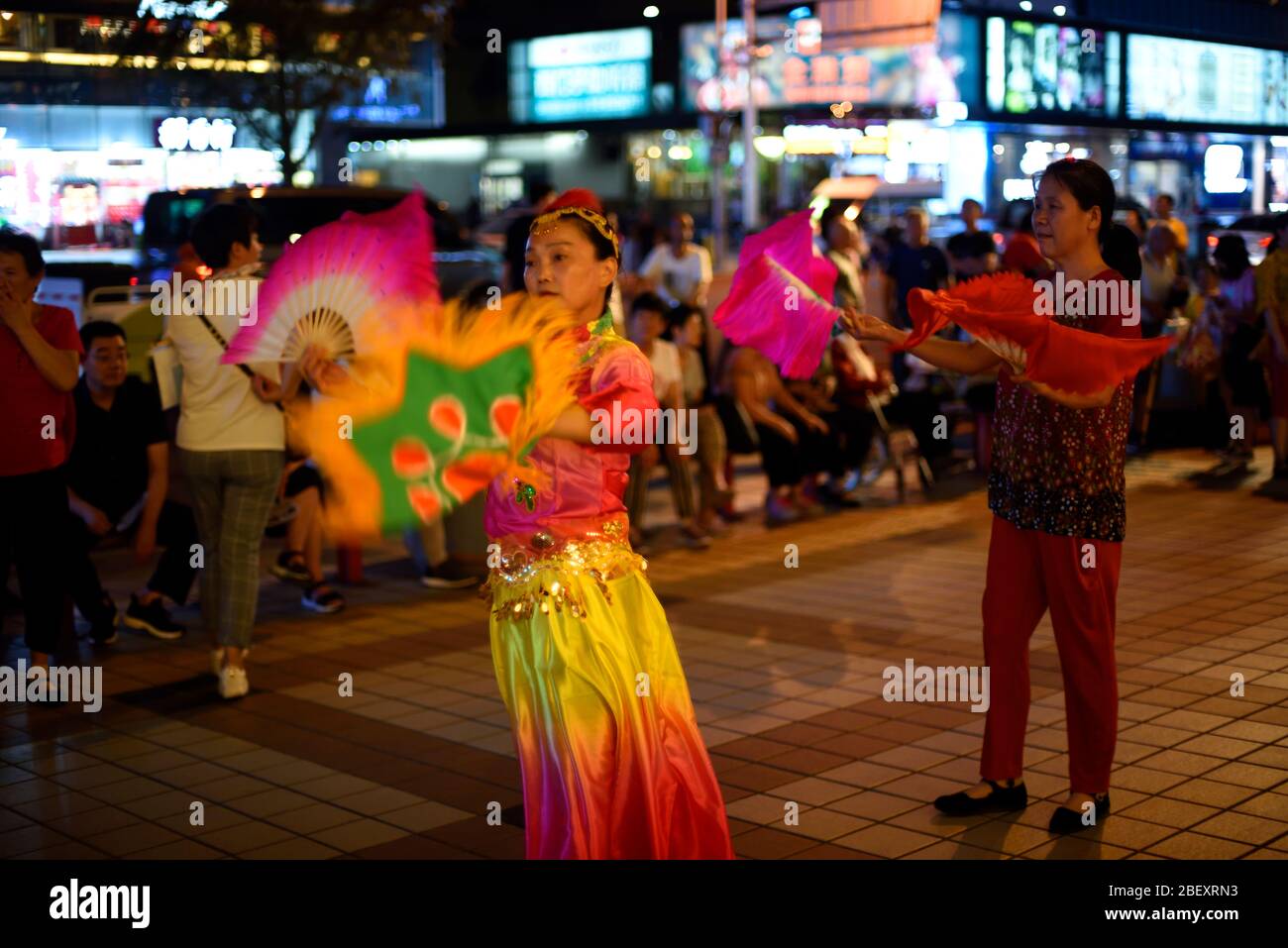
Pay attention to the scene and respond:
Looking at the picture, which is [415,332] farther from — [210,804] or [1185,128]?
[1185,128]

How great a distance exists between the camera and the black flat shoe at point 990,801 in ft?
16.7

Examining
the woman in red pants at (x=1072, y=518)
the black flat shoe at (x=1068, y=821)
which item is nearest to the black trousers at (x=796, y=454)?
the woman in red pants at (x=1072, y=518)

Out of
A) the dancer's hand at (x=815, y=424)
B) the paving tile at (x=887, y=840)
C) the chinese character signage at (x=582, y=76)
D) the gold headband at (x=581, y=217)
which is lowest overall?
the paving tile at (x=887, y=840)

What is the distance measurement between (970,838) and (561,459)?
1924mm

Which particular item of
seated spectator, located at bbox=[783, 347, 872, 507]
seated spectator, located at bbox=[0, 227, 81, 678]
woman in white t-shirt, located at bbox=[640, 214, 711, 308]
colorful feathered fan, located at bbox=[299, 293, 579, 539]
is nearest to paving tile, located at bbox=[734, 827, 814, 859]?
colorful feathered fan, located at bbox=[299, 293, 579, 539]

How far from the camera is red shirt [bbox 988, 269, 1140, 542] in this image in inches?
191

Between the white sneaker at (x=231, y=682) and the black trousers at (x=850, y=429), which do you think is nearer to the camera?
the white sneaker at (x=231, y=682)

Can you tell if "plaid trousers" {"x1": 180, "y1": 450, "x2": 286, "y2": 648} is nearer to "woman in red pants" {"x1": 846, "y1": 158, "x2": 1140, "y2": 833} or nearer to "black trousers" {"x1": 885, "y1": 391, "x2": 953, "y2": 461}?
"woman in red pants" {"x1": 846, "y1": 158, "x2": 1140, "y2": 833}

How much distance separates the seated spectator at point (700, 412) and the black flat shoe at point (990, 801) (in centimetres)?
523

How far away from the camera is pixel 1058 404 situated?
4.89 metres

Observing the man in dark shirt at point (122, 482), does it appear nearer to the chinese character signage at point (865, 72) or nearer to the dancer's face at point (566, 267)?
the dancer's face at point (566, 267)

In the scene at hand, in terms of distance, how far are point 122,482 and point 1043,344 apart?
542cm

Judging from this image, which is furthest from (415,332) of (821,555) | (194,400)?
(821,555)

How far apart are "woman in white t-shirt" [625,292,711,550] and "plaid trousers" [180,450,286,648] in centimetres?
268
